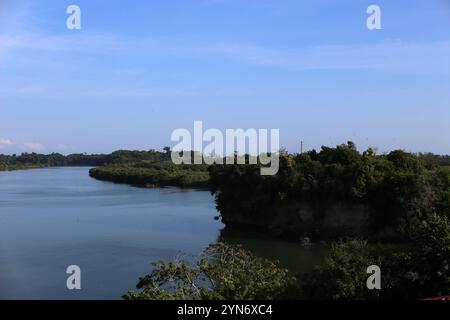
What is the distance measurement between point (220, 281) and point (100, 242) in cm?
1567

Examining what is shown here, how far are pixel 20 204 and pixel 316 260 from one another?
26.8 meters

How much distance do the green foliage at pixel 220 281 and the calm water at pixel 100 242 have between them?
5.31 m

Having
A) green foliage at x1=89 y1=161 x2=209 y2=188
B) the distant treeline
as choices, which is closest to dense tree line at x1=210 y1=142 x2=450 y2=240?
green foliage at x1=89 y1=161 x2=209 y2=188

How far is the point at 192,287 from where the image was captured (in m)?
10.3

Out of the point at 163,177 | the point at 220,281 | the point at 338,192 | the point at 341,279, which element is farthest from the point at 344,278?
the point at 163,177

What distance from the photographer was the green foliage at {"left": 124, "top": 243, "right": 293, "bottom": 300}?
9.13 metres

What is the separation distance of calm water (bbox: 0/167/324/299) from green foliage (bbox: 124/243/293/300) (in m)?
5.31

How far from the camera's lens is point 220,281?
10164mm

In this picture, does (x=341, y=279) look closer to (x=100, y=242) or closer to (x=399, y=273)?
(x=399, y=273)

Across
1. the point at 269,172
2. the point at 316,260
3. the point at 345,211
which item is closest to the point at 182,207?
the point at 269,172

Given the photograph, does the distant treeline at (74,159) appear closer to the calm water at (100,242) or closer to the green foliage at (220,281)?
the calm water at (100,242)

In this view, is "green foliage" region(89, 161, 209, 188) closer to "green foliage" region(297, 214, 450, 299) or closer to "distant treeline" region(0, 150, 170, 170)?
"distant treeline" region(0, 150, 170, 170)

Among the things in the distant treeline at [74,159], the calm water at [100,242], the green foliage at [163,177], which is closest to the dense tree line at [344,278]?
the calm water at [100,242]

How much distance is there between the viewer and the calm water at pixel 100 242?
1683 cm
